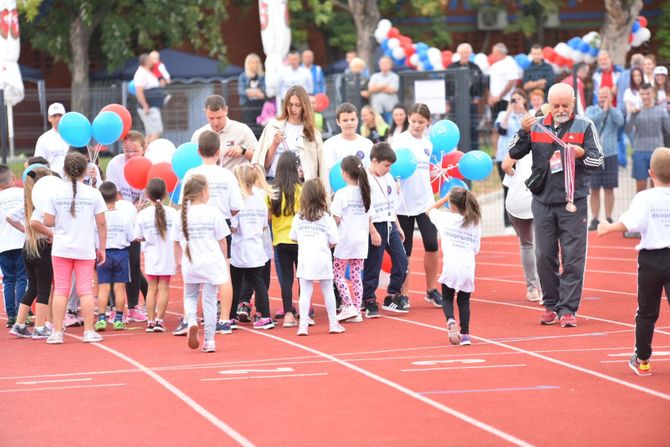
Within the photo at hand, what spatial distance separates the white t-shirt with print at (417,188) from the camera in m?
13.5

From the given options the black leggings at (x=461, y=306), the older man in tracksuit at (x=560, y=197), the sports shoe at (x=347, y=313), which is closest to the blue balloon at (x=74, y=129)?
the sports shoe at (x=347, y=313)

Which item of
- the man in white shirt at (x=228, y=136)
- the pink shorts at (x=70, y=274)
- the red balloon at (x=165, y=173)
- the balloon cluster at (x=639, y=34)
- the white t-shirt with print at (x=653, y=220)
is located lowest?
the pink shorts at (x=70, y=274)

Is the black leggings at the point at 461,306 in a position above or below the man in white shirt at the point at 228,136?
below

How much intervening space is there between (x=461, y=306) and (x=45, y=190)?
3.83 metres

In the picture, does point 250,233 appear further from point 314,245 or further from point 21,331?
point 21,331

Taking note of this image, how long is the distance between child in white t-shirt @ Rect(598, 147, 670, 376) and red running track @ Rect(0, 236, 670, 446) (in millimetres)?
242

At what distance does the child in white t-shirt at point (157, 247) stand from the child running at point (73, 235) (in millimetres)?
756

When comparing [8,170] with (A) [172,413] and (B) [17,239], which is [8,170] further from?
(A) [172,413]

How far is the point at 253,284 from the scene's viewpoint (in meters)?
12.5

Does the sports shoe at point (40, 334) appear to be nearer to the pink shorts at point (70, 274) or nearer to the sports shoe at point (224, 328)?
the pink shorts at point (70, 274)

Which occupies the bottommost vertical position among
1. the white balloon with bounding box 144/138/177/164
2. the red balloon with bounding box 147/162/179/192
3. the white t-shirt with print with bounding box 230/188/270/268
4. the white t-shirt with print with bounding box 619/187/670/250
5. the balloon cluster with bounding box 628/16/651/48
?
the white t-shirt with print with bounding box 230/188/270/268

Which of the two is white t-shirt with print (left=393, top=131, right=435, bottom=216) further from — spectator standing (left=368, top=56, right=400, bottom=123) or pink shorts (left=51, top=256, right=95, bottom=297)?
spectator standing (left=368, top=56, right=400, bottom=123)

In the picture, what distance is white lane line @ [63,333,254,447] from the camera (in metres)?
8.06

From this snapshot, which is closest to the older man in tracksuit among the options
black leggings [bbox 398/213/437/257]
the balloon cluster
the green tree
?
black leggings [bbox 398/213/437/257]
